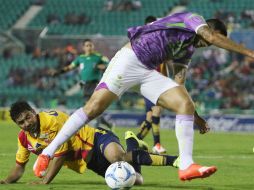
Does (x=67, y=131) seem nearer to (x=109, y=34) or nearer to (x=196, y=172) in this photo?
(x=196, y=172)

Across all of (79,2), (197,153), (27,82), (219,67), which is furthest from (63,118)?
(79,2)


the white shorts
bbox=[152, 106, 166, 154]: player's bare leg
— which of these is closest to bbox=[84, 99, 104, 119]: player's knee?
the white shorts

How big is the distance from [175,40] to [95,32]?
87.1 feet

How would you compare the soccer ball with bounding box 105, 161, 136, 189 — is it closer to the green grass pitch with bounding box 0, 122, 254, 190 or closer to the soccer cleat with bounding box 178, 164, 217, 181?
the soccer cleat with bounding box 178, 164, 217, 181

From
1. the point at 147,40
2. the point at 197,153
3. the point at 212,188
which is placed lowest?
the point at 197,153

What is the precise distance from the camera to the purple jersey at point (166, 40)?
800 cm

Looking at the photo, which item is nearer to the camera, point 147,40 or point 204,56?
point 147,40

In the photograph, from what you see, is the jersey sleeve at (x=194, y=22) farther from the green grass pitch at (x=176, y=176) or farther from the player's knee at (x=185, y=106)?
the green grass pitch at (x=176, y=176)

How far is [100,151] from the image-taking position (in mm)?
8727

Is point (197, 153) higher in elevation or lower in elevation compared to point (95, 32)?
higher

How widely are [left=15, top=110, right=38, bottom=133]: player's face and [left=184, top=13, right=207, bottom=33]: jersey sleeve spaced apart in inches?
74.0

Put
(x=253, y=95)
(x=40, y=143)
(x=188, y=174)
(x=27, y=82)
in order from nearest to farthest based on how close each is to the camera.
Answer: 1. (x=188, y=174)
2. (x=40, y=143)
3. (x=253, y=95)
4. (x=27, y=82)

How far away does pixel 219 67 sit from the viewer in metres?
27.4

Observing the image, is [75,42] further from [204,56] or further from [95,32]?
[204,56]
